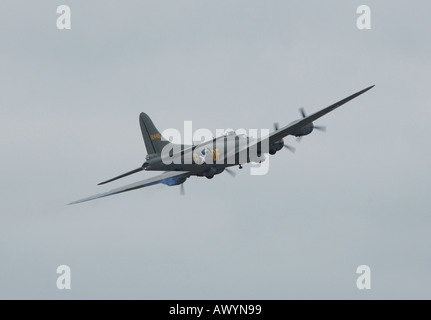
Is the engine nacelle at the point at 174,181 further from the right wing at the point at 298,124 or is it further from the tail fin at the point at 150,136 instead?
the right wing at the point at 298,124

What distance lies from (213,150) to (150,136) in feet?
18.9

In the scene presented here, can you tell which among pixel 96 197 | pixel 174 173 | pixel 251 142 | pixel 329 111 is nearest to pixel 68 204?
pixel 96 197

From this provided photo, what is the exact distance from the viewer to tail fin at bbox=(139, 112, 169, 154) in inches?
3477

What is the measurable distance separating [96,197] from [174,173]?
23.1 ft

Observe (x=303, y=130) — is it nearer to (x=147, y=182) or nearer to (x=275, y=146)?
(x=275, y=146)

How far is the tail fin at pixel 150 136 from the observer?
290ft

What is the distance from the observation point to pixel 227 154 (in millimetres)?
87062

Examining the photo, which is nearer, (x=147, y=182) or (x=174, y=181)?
(x=174, y=181)

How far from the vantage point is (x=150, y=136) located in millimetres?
88812

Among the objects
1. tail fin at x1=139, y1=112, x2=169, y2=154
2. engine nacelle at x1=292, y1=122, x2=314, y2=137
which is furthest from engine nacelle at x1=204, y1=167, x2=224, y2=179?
engine nacelle at x1=292, y1=122, x2=314, y2=137

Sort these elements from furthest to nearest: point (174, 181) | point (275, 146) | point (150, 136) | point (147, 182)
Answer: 1. point (147, 182)
2. point (174, 181)
3. point (275, 146)
4. point (150, 136)

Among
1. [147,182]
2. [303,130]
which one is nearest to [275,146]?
[303,130]

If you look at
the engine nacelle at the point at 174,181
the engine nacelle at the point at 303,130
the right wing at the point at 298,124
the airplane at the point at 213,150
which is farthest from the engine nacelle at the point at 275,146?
the engine nacelle at the point at 174,181

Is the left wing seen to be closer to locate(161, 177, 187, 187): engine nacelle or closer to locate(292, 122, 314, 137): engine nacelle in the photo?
locate(161, 177, 187, 187): engine nacelle
